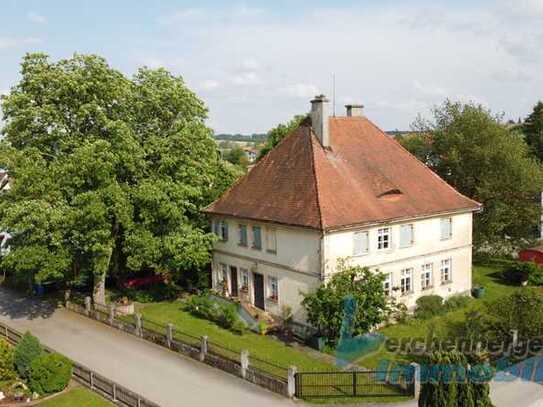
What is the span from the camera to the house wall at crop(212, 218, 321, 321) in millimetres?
26344

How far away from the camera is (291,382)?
19859 millimetres

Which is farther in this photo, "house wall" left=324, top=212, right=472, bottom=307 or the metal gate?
"house wall" left=324, top=212, right=472, bottom=307

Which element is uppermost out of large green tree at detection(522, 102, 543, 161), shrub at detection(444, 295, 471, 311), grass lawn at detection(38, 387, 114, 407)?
large green tree at detection(522, 102, 543, 161)

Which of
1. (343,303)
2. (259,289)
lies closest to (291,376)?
(343,303)

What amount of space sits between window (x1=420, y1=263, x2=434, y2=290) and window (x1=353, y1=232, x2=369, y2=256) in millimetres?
4495

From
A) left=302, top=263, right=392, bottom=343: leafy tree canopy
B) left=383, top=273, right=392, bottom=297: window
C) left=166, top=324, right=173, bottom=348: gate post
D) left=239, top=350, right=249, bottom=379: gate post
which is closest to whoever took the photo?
left=239, top=350, right=249, bottom=379: gate post

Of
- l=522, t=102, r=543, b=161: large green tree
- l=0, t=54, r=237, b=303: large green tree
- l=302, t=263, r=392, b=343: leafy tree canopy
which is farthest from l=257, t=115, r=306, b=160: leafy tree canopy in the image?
l=522, t=102, r=543, b=161: large green tree

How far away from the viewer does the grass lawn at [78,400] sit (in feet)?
65.6

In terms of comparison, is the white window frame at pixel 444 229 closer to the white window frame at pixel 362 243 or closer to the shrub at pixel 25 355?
the white window frame at pixel 362 243

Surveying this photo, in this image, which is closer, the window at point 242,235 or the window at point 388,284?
the window at point 388,284

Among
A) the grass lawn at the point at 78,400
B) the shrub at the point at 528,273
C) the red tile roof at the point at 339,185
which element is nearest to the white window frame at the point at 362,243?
the red tile roof at the point at 339,185

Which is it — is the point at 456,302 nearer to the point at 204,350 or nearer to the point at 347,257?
the point at 347,257

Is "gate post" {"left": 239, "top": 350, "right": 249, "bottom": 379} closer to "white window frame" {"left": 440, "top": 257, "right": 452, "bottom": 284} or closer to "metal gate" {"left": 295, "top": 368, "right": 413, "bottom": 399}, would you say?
"metal gate" {"left": 295, "top": 368, "right": 413, "bottom": 399}

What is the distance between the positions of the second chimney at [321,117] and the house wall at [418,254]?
5.76m
